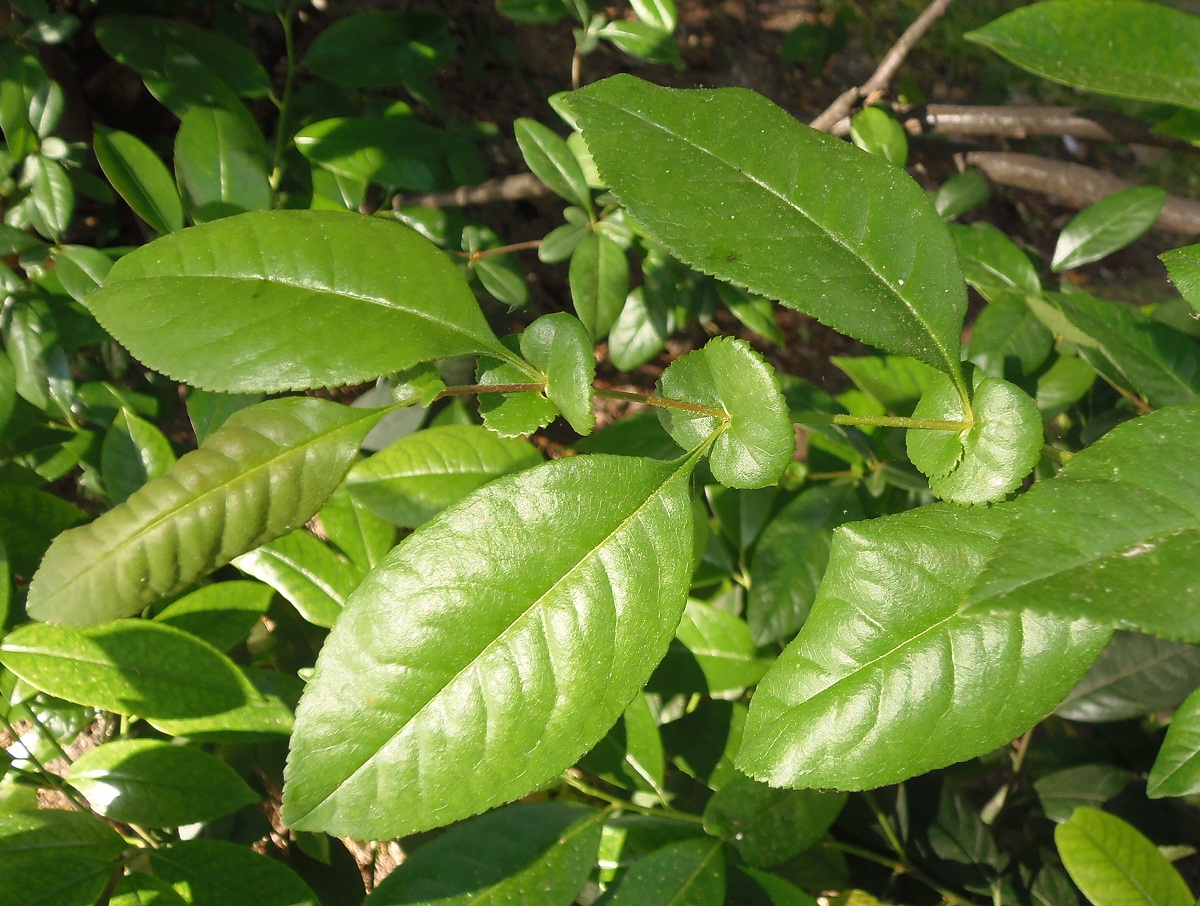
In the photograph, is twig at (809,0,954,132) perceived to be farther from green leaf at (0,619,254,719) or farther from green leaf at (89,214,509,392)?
green leaf at (0,619,254,719)

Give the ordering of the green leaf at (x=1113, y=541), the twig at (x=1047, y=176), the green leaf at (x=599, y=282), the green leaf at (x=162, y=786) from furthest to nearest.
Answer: the twig at (x=1047, y=176) < the green leaf at (x=599, y=282) < the green leaf at (x=162, y=786) < the green leaf at (x=1113, y=541)

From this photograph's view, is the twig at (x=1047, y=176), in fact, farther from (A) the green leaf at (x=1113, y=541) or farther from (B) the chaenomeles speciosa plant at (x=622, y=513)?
(A) the green leaf at (x=1113, y=541)

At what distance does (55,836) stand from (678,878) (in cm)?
62

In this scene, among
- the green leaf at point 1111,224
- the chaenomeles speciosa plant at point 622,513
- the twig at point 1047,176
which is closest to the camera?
the chaenomeles speciosa plant at point 622,513

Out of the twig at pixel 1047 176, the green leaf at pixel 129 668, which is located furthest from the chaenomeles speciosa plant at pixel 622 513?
the twig at pixel 1047 176

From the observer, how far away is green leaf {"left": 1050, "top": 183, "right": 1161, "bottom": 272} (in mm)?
1360

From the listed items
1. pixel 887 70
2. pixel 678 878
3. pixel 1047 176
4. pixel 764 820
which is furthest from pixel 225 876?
pixel 1047 176

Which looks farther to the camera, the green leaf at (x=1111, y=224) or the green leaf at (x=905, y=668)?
the green leaf at (x=1111, y=224)

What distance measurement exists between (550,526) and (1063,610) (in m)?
0.30

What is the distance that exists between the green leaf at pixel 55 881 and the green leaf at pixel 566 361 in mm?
654

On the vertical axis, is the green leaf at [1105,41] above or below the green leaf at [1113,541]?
above

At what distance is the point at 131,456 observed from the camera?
3.40ft

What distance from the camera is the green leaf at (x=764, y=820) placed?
96cm

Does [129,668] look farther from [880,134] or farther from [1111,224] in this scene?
[1111,224]
